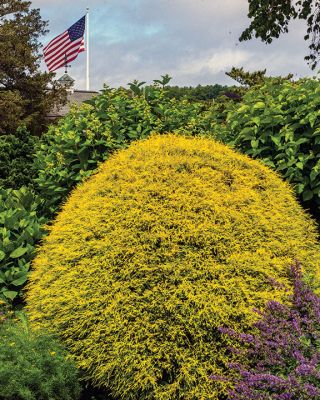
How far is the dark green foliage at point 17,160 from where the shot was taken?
7.43 m

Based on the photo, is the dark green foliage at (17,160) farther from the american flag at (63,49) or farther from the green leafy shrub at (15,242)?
the american flag at (63,49)

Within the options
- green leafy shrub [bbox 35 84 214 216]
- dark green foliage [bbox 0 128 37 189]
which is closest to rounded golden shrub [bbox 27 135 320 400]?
green leafy shrub [bbox 35 84 214 216]

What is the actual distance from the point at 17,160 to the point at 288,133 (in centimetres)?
407

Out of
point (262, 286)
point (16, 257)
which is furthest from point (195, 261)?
point (16, 257)

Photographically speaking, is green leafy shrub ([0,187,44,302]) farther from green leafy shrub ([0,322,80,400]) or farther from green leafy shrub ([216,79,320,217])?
green leafy shrub ([216,79,320,217])

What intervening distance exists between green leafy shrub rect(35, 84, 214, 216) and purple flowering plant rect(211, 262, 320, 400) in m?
2.60

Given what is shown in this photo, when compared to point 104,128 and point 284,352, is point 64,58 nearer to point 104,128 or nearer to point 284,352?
point 104,128

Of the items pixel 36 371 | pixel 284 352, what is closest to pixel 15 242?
pixel 36 371

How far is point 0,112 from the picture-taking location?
81.1ft

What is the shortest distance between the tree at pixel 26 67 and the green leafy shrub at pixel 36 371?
23857 millimetres

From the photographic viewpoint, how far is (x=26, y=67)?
28188mm

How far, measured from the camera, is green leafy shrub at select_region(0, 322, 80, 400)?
3461 millimetres

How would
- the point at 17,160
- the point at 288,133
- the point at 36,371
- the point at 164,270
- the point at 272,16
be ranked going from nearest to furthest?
the point at 36,371
the point at 164,270
the point at 288,133
the point at 17,160
the point at 272,16

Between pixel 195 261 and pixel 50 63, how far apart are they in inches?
805
